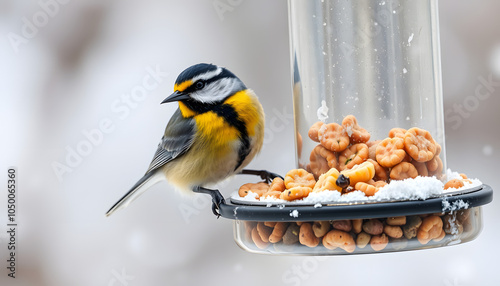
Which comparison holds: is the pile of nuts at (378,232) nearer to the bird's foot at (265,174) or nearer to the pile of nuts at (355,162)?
the pile of nuts at (355,162)

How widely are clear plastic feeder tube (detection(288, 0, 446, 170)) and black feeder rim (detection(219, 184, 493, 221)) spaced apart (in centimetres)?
47

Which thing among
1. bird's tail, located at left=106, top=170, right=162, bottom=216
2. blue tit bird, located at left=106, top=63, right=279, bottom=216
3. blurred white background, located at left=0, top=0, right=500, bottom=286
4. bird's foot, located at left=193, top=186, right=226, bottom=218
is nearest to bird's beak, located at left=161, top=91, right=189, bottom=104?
blue tit bird, located at left=106, top=63, right=279, bottom=216

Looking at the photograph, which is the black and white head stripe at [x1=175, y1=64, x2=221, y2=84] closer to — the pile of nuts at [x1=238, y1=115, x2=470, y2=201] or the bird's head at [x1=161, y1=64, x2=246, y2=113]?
the bird's head at [x1=161, y1=64, x2=246, y2=113]

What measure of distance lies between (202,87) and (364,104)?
0.78 meters

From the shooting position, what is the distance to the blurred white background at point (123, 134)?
421cm

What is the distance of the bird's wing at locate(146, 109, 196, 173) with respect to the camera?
118 inches

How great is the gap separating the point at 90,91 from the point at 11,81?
571mm

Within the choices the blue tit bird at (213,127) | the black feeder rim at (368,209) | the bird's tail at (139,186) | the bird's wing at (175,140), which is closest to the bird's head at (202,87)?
the blue tit bird at (213,127)

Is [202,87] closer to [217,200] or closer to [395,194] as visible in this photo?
[217,200]

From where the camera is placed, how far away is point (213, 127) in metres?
2.86

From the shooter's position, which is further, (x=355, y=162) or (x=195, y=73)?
(x=195, y=73)
